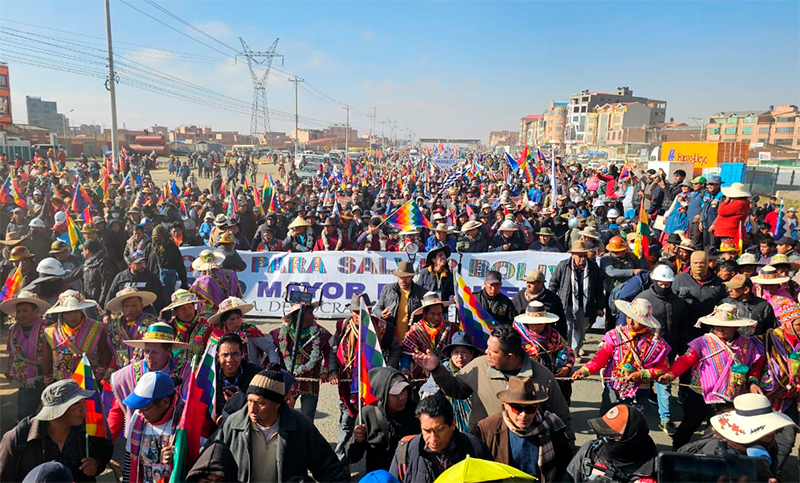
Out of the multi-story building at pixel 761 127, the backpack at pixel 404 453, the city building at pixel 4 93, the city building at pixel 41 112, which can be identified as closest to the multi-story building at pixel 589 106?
the multi-story building at pixel 761 127

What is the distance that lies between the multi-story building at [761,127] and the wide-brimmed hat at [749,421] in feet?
314

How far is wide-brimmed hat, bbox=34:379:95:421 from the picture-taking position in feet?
11.3

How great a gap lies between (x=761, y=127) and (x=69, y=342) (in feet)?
359

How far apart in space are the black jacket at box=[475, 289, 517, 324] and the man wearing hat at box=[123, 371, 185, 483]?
322cm

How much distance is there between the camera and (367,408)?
13.1ft

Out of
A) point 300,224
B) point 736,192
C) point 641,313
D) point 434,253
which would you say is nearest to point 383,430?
point 641,313

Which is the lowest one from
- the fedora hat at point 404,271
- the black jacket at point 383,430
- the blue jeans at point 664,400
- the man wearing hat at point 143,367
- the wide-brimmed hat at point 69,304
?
the blue jeans at point 664,400

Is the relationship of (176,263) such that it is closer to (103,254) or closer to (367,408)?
(103,254)

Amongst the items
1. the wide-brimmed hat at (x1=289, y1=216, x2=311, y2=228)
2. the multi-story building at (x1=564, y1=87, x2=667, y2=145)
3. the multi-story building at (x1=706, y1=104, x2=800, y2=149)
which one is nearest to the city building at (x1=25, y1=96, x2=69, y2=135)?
the multi-story building at (x1=564, y1=87, x2=667, y2=145)

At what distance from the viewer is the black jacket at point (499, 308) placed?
580 cm

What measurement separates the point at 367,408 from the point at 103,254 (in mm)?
5445

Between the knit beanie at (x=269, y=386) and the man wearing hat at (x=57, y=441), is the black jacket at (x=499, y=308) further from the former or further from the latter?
the man wearing hat at (x=57, y=441)

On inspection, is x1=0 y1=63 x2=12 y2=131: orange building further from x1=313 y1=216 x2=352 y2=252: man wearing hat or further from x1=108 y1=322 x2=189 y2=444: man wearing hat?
x1=108 y1=322 x2=189 y2=444: man wearing hat

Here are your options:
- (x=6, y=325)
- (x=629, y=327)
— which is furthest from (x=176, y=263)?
(x=629, y=327)
